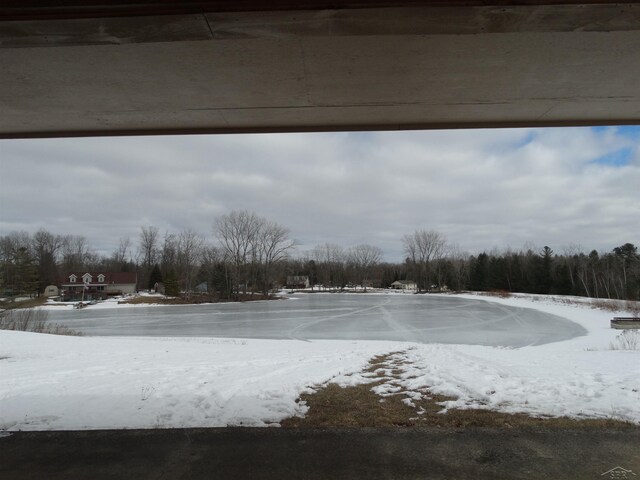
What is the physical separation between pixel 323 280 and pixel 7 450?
10728 cm

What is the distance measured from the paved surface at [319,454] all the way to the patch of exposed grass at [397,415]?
36 centimetres

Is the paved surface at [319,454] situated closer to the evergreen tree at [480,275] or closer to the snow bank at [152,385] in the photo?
the snow bank at [152,385]

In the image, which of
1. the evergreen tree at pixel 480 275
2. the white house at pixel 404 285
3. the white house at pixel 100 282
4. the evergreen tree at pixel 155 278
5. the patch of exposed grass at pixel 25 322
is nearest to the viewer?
the patch of exposed grass at pixel 25 322

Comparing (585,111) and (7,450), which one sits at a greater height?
(585,111)

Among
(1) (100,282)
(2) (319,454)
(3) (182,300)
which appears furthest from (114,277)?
(2) (319,454)

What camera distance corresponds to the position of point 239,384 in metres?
7.57

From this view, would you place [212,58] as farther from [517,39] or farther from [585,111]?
[585,111]

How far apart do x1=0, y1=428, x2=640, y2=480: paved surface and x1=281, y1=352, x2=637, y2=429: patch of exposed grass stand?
36 centimetres

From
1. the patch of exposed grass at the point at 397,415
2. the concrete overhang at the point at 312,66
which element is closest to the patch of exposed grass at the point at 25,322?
the concrete overhang at the point at 312,66

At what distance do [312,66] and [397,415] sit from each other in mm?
Result: 4448

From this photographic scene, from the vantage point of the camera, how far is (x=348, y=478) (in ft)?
12.6

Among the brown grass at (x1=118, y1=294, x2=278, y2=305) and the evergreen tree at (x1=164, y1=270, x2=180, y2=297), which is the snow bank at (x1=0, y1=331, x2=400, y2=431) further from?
the evergreen tree at (x1=164, y1=270, x2=180, y2=297)

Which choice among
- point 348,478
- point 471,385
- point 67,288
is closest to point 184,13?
point 348,478

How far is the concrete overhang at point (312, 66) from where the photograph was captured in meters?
3.59
